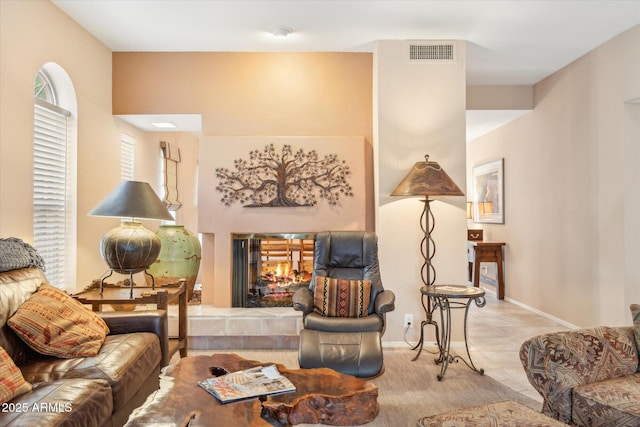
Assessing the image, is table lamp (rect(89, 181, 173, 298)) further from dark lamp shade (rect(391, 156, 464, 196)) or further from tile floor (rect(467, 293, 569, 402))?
tile floor (rect(467, 293, 569, 402))

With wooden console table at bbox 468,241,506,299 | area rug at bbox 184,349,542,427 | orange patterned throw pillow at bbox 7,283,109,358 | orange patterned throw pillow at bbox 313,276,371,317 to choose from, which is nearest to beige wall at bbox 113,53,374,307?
orange patterned throw pillow at bbox 313,276,371,317

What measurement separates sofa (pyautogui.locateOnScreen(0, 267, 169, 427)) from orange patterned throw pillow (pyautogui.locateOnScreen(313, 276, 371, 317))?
122cm

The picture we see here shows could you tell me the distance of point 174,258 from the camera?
439cm

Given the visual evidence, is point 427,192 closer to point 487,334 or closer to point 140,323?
point 487,334

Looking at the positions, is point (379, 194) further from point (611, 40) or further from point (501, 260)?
point (501, 260)

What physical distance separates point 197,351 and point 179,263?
3.25ft

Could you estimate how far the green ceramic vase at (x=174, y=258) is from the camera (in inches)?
172

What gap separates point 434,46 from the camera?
4.00 meters

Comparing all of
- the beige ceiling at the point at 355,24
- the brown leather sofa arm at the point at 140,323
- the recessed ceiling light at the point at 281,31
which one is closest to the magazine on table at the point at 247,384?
the brown leather sofa arm at the point at 140,323

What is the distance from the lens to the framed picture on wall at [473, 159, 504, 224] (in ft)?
20.5

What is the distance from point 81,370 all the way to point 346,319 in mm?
1762

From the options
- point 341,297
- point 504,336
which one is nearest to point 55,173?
point 341,297

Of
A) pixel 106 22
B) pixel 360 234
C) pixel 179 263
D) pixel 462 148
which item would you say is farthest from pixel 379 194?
pixel 106 22

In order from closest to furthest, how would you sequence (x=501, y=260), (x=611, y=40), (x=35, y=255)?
(x=35, y=255)
(x=611, y=40)
(x=501, y=260)
